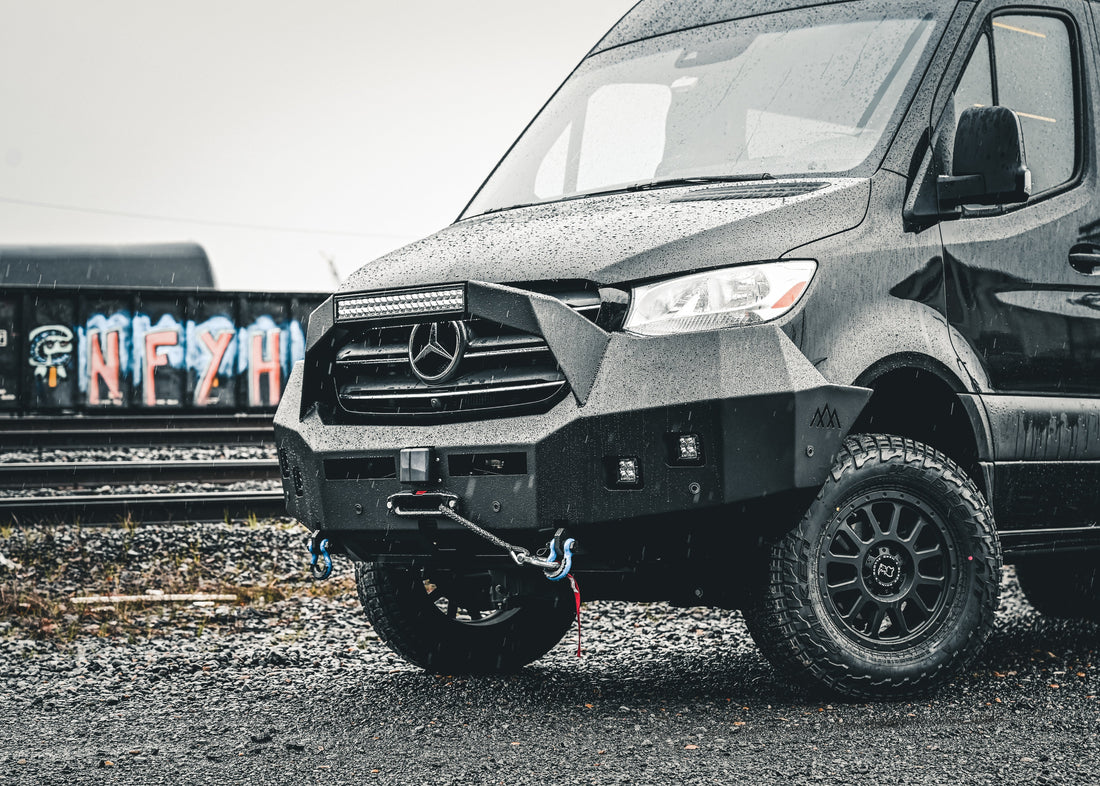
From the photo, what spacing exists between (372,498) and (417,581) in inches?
36.2

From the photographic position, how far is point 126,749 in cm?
387

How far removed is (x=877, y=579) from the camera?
4098mm

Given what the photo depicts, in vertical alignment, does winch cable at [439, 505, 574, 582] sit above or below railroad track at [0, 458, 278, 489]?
above

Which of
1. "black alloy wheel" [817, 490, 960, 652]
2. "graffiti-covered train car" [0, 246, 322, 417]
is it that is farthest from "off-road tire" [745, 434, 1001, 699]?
"graffiti-covered train car" [0, 246, 322, 417]

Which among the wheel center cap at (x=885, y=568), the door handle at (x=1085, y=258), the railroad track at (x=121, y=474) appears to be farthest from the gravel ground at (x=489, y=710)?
the railroad track at (x=121, y=474)

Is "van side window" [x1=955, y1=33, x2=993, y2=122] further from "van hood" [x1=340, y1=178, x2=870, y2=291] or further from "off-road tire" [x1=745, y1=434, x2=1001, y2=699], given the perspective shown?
"off-road tire" [x1=745, y1=434, x2=1001, y2=699]

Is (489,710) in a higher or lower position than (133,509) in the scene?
lower

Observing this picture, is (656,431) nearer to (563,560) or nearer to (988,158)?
(563,560)

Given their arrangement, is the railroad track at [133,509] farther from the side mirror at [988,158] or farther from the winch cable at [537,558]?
the side mirror at [988,158]

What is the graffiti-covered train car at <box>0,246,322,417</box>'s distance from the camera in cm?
2011

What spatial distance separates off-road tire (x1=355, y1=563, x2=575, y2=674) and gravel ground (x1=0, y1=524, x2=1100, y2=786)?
0.41ft

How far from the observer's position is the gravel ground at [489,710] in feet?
11.6

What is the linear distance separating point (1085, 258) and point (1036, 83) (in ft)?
2.20

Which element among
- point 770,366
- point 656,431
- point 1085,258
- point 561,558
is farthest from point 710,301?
point 1085,258
